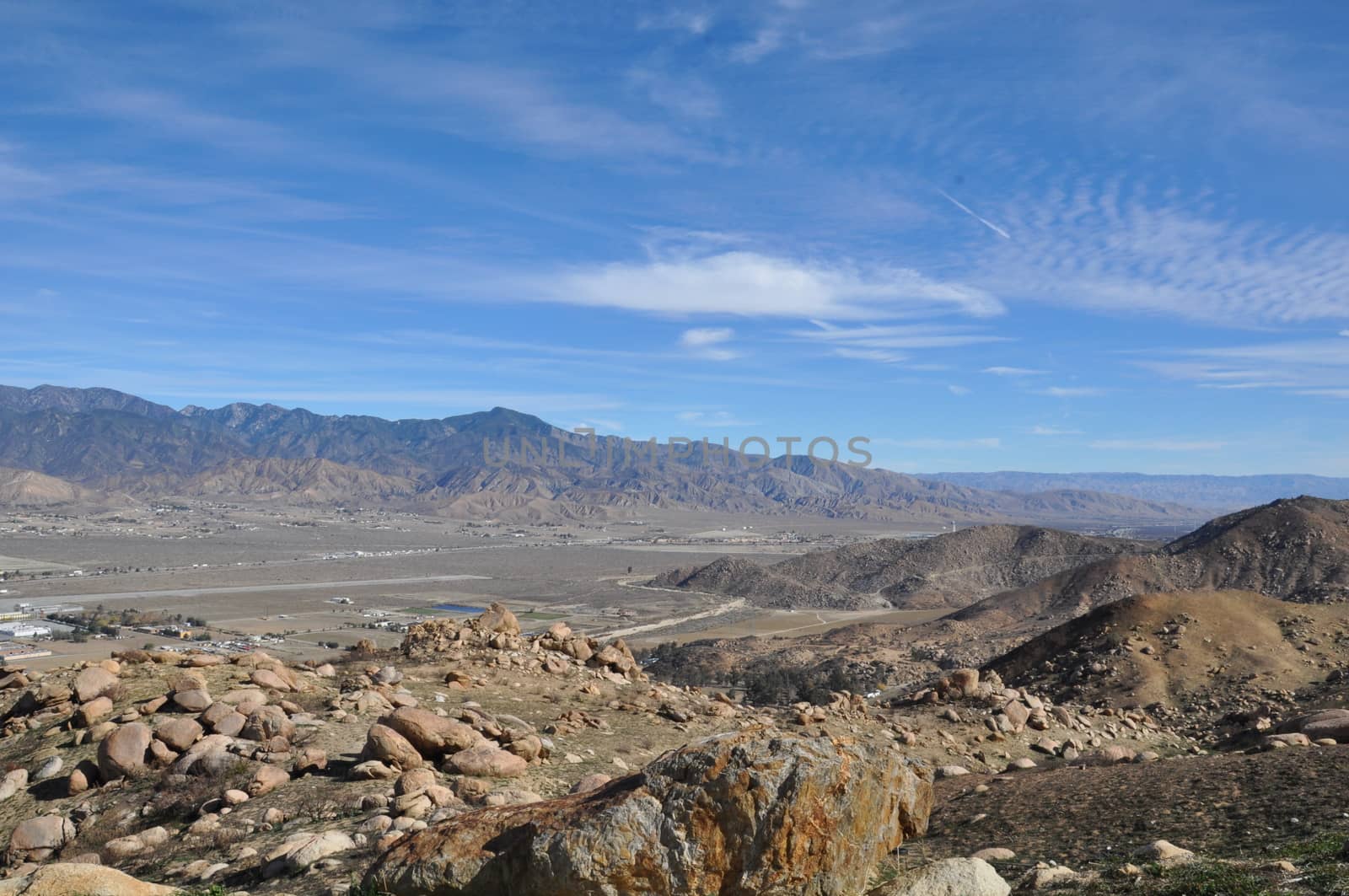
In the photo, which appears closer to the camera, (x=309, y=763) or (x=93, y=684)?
(x=309, y=763)

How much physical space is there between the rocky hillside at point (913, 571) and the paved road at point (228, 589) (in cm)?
3628

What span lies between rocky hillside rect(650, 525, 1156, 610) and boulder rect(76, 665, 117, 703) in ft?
315

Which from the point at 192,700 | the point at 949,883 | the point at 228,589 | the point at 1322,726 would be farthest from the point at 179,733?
the point at 228,589

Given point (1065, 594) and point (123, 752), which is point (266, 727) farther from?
point (1065, 594)

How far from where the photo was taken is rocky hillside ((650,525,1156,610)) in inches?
4360

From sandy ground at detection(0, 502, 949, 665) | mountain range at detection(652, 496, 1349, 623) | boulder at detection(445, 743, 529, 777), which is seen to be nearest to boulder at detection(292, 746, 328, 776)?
boulder at detection(445, 743, 529, 777)

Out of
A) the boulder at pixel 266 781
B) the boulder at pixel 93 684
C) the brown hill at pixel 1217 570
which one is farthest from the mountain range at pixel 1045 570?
the boulder at pixel 93 684

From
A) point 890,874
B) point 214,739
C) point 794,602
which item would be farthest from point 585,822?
point 794,602

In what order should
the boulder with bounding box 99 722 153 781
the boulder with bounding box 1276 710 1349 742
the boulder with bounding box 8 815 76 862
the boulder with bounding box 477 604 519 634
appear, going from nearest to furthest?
the boulder with bounding box 8 815 76 862 → the boulder with bounding box 99 722 153 781 → the boulder with bounding box 1276 710 1349 742 → the boulder with bounding box 477 604 519 634

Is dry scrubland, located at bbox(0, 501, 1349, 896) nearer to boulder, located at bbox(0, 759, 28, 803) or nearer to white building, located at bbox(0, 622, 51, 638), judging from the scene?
boulder, located at bbox(0, 759, 28, 803)

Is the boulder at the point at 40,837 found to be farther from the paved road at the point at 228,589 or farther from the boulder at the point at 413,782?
the paved road at the point at 228,589

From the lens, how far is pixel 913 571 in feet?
393

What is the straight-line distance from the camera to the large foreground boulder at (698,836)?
745 cm

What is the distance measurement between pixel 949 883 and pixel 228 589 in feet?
419
